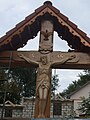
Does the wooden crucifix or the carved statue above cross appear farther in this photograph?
the carved statue above cross

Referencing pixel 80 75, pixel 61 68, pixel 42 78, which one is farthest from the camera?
pixel 80 75

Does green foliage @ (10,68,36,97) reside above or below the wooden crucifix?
above

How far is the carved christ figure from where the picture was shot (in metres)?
6.89

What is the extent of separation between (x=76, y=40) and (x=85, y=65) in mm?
705

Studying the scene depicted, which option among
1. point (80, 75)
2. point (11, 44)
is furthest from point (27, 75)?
point (11, 44)

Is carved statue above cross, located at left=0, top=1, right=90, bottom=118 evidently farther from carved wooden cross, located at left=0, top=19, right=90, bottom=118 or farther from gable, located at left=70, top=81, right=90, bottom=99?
gable, located at left=70, top=81, right=90, bottom=99

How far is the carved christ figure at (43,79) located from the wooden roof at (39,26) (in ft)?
1.44

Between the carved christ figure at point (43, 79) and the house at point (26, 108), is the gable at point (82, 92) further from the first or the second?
the carved christ figure at point (43, 79)

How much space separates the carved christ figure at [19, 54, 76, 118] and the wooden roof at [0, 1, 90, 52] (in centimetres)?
44

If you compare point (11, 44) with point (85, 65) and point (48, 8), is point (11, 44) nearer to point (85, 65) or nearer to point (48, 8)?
point (48, 8)

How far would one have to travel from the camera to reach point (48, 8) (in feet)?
25.1

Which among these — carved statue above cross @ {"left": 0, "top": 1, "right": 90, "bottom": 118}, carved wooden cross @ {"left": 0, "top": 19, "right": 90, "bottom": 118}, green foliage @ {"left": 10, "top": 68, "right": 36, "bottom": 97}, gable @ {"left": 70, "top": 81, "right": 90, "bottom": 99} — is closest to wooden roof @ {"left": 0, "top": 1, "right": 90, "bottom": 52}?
carved statue above cross @ {"left": 0, "top": 1, "right": 90, "bottom": 118}

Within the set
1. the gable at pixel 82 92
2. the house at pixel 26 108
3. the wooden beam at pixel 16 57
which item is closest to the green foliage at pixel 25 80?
the gable at pixel 82 92

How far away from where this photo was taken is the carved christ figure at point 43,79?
6.89m
